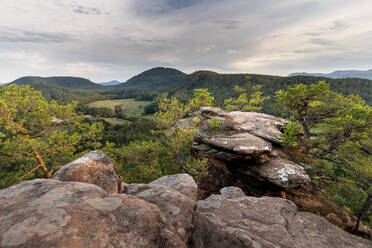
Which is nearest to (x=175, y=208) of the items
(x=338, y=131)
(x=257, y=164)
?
(x=257, y=164)

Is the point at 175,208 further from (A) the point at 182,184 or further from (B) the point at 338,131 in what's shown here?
(B) the point at 338,131

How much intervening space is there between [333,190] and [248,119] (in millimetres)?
44229

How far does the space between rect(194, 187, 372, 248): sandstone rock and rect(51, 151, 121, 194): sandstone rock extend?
5.12m

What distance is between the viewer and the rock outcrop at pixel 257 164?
1443 cm

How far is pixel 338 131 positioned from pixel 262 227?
47.3 feet

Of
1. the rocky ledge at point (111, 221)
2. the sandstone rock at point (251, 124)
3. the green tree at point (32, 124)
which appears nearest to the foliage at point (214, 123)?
the sandstone rock at point (251, 124)

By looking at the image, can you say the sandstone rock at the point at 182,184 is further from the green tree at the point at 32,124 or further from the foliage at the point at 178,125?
the green tree at the point at 32,124

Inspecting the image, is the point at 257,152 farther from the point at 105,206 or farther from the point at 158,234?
the point at 105,206

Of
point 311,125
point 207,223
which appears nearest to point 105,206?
point 207,223

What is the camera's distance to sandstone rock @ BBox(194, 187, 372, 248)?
6.40 m

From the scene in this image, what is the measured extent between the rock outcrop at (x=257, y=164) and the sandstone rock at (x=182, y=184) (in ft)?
17.7

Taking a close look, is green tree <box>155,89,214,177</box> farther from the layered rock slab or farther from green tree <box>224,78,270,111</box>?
green tree <box>224,78,270,111</box>

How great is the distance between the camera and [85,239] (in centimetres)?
418

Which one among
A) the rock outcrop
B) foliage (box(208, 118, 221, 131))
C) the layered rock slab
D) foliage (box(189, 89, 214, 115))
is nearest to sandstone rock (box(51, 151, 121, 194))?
the layered rock slab
